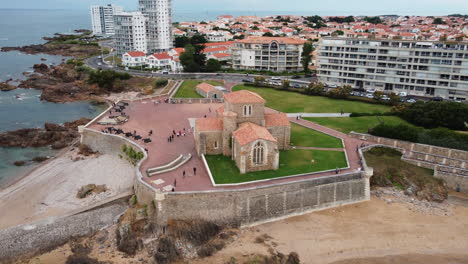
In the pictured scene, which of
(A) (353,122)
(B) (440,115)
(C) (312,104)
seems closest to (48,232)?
(A) (353,122)

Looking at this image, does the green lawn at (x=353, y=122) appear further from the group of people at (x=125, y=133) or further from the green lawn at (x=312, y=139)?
the group of people at (x=125, y=133)

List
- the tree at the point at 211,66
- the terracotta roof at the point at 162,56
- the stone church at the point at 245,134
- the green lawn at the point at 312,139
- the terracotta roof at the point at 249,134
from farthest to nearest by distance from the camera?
the terracotta roof at the point at 162,56
the tree at the point at 211,66
the green lawn at the point at 312,139
the stone church at the point at 245,134
the terracotta roof at the point at 249,134

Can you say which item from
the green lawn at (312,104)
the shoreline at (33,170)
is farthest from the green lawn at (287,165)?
the shoreline at (33,170)

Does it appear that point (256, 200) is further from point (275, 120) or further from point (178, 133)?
point (178, 133)

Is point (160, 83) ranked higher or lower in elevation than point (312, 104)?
higher

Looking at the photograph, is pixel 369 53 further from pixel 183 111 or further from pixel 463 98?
pixel 183 111
